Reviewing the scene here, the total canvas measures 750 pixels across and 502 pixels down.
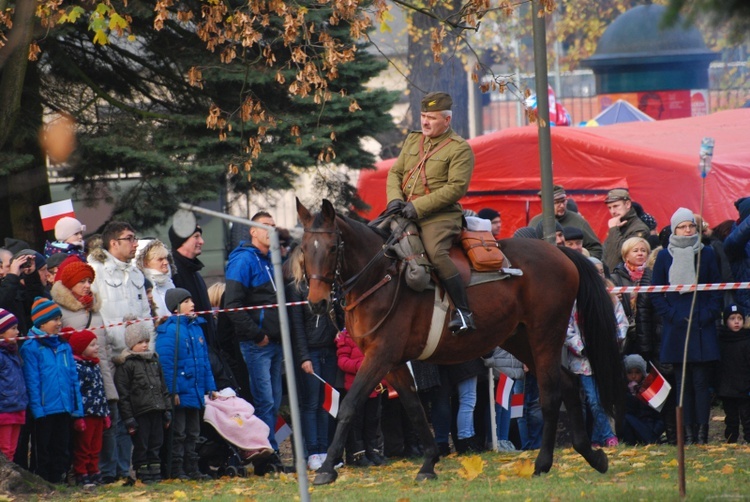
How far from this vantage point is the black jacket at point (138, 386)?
36.7ft

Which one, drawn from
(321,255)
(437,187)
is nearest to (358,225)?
(321,255)

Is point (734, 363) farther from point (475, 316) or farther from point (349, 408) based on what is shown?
point (349, 408)

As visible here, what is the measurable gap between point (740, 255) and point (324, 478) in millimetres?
6221

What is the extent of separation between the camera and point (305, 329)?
12.7 meters

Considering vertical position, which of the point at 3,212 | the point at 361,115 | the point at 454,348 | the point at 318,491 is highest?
the point at 361,115

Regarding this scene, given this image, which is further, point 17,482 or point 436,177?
point 436,177

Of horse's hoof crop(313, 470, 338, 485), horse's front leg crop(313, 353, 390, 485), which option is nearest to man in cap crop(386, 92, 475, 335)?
horse's front leg crop(313, 353, 390, 485)

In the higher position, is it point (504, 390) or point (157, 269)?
point (157, 269)

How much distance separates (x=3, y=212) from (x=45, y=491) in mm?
7223

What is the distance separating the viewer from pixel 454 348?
34.6ft

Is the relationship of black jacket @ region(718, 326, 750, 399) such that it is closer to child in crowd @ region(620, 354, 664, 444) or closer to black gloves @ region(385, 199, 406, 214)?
child in crowd @ region(620, 354, 664, 444)

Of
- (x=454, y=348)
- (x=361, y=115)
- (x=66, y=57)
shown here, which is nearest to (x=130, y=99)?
(x=66, y=57)

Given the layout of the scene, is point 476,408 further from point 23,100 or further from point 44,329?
point 23,100

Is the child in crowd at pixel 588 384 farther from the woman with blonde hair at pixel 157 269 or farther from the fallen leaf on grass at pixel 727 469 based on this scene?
the woman with blonde hair at pixel 157 269
